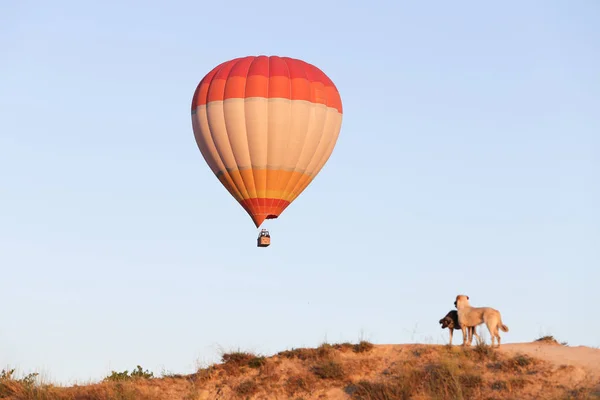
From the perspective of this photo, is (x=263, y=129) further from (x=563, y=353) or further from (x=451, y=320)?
(x=563, y=353)

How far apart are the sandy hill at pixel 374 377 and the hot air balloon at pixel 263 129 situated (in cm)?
1523

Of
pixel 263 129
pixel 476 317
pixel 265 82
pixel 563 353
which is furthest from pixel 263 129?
pixel 563 353

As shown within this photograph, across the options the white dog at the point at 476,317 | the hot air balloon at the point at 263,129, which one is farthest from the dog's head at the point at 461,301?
the hot air balloon at the point at 263,129

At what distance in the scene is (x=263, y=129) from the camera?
170ft

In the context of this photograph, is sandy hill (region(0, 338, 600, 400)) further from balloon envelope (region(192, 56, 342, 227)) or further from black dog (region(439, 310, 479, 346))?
balloon envelope (region(192, 56, 342, 227))

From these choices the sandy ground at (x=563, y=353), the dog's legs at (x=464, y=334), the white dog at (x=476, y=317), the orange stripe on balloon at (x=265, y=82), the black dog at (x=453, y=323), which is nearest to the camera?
the sandy ground at (x=563, y=353)

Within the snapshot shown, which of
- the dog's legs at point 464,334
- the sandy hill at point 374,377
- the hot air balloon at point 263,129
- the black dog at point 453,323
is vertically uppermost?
the hot air balloon at point 263,129

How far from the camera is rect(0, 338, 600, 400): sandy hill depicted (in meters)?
32.8

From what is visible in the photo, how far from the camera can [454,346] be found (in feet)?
115

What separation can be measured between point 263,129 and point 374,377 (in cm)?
1928

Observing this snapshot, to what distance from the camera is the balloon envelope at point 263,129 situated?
170ft

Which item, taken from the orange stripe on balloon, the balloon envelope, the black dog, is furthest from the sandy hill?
the orange stripe on balloon

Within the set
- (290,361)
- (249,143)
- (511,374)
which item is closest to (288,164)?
(249,143)

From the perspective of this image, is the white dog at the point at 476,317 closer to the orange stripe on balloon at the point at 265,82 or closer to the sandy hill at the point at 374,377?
the sandy hill at the point at 374,377
